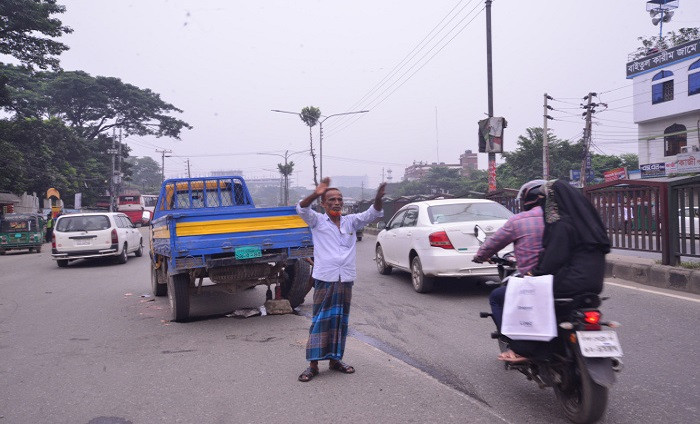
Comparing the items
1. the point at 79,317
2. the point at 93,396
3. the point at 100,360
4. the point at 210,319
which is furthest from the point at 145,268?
the point at 93,396

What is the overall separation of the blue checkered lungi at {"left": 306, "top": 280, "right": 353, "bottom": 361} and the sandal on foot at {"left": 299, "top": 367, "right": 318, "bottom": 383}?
0.11m

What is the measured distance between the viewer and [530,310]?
12.0ft

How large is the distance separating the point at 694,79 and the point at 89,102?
43714mm

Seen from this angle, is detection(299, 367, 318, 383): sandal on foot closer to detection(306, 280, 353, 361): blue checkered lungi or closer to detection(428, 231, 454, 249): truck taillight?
detection(306, 280, 353, 361): blue checkered lungi

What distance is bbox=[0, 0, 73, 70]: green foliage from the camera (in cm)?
2403

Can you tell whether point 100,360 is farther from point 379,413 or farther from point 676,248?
point 676,248

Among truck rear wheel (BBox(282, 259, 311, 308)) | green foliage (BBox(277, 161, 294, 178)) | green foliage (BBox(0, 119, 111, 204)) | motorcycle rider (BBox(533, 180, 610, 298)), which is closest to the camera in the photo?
motorcycle rider (BBox(533, 180, 610, 298))

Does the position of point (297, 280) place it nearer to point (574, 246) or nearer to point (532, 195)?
point (532, 195)

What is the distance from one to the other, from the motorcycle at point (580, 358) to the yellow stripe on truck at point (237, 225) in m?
3.80

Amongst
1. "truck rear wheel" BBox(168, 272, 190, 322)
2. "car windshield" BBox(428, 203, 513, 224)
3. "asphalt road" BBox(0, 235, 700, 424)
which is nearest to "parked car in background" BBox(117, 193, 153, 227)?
"asphalt road" BBox(0, 235, 700, 424)

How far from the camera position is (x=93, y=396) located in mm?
4512

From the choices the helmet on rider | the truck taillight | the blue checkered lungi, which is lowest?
the blue checkered lungi

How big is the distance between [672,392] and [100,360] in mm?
5080

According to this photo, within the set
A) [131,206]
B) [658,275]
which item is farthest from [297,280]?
[131,206]
